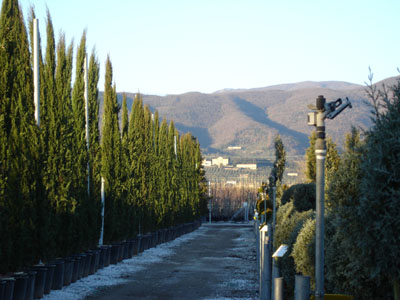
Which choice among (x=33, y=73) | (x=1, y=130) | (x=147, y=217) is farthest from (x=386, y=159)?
(x=147, y=217)

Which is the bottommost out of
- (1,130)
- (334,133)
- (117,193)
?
(117,193)

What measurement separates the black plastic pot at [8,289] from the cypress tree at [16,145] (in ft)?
3.32

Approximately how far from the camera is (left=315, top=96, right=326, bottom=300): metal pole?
669cm

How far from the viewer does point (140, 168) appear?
26391 millimetres

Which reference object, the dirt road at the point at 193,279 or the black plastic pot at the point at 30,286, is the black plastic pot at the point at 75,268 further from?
the black plastic pot at the point at 30,286

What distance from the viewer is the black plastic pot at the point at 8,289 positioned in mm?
10539

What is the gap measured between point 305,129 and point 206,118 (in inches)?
1407

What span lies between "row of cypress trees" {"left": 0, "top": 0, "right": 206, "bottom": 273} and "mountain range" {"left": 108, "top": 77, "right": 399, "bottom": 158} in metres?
102

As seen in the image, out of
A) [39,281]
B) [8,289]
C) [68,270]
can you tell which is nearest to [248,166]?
[68,270]

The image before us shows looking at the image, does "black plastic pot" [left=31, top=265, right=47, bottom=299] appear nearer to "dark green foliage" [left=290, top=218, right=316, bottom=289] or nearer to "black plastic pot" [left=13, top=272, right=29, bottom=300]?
"black plastic pot" [left=13, top=272, right=29, bottom=300]

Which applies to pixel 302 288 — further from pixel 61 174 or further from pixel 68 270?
pixel 61 174

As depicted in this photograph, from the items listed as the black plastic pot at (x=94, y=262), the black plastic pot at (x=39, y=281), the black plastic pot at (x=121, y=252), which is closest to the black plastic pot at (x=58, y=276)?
the black plastic pot at (x=39, y=281)

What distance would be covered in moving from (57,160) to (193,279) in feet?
15.1

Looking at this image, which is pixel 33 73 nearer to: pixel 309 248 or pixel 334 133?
pixel 309 248
